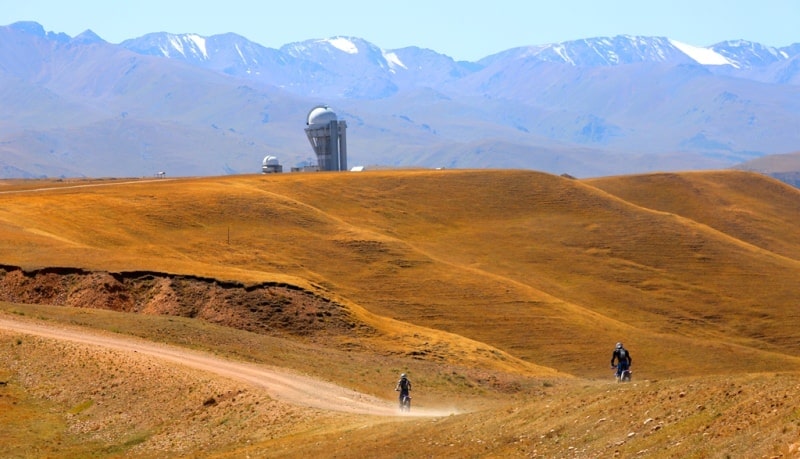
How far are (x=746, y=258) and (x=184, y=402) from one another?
7895 centimetres

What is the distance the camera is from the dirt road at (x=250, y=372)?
37.9m

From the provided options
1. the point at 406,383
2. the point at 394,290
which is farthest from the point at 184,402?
the point at 394,290

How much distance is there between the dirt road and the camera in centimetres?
3794

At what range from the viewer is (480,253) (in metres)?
101

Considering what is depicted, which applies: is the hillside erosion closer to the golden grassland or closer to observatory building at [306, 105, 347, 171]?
the golden grassland

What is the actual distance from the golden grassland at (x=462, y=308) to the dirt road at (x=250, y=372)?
1474mm

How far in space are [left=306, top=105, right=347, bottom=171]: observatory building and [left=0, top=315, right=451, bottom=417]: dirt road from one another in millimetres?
97286

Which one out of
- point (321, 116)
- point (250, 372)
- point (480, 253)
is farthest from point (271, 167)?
point (250, 372)

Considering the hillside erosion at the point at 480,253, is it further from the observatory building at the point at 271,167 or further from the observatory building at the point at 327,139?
the observatory building at the point at 271,167

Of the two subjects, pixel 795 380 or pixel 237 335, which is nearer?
pixel 795 380

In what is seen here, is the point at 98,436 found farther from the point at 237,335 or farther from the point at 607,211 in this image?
the point at 607,211

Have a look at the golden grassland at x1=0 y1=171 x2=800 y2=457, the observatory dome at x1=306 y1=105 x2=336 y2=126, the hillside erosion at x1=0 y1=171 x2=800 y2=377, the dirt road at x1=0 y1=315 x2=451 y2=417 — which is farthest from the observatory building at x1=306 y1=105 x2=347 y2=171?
the dirt road at x1=0 y1=315 x2=451 y2=417

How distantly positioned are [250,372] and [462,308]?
36781 millimetres

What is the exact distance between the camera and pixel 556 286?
306ft
